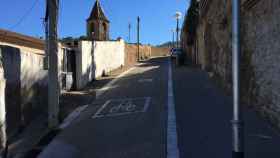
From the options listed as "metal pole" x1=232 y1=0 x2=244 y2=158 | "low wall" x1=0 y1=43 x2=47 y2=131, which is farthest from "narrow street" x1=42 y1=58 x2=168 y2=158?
"metal pole" x1=232 y1=0 x2=244 y2=158

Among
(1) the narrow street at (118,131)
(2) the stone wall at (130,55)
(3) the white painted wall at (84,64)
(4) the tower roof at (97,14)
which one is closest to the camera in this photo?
(1) the narrow street at (118,131)

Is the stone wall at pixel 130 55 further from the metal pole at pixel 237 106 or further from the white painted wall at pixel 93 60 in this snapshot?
the metal pole at pixel 237 106

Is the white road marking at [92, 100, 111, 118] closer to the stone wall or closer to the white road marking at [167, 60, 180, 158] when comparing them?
the white road marking at [167, 60, 180, 158]

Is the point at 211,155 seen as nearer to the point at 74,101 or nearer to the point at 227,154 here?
the point at 227,154

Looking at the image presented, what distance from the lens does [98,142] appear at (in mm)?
9281

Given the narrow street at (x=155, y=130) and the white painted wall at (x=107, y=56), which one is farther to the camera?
the white painted wall at (x=107, y=56)

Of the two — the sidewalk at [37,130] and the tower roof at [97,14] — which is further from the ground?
the tower roof at [97,14]

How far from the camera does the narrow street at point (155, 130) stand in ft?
26.7

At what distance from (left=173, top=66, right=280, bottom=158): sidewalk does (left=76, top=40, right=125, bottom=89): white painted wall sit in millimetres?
7074

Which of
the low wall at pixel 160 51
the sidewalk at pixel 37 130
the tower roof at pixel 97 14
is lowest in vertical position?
the sidewalk at pixel 37 130

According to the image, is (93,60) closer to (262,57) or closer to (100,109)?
(100,109)

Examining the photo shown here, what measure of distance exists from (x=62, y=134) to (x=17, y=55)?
7.51 ft

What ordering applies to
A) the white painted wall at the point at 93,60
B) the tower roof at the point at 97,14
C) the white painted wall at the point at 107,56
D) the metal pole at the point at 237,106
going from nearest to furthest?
1. the metal pole at the point at 237,106
2. the white painted wall at the point at 93,60
3. the white painted wall at the point at 107,56
4. the tower roof at the point at 97,14

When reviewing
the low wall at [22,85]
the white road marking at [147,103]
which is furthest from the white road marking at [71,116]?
the white road marking at [147,103]
